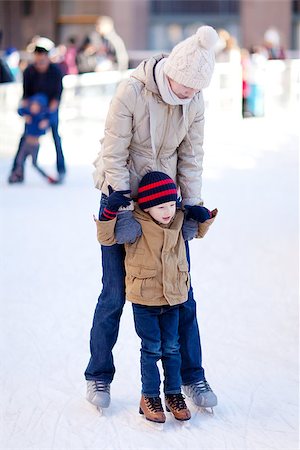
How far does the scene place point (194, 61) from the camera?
3148 millimetres

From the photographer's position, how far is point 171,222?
3373 millimetres

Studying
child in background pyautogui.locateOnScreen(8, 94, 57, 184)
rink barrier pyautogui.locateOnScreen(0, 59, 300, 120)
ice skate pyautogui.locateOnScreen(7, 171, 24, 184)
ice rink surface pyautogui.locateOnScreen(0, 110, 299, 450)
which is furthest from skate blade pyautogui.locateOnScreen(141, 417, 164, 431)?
rink barrier pyautogui.locateOnScreen(0, 59, 300, 120)

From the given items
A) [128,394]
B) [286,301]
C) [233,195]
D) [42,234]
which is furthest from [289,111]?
[128,394]

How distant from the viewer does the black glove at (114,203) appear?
3178 mm

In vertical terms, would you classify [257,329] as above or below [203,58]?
below

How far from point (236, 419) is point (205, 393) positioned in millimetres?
146

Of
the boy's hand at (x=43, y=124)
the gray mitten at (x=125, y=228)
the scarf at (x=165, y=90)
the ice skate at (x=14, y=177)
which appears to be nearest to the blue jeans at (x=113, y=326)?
the gray mitten at (x=125, y=228)

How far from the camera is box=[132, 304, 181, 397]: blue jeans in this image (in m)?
3.37

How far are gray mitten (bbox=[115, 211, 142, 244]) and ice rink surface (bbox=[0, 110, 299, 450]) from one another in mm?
693

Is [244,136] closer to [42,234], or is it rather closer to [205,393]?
[42,234]

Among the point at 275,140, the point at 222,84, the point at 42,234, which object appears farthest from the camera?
the point at 222,84

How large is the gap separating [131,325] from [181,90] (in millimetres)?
1779

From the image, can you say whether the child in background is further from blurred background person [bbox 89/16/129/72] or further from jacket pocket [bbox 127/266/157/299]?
blurred background person [bbox 89/16/129/72]

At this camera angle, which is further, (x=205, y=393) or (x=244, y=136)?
(x=244, y=136)
